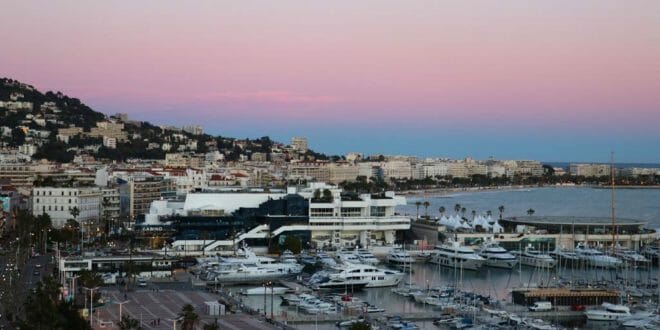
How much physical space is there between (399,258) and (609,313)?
17.2 metres

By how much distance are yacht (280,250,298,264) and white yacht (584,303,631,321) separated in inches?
646

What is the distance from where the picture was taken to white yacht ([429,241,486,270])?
50.8 meters

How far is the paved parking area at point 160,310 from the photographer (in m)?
30.7

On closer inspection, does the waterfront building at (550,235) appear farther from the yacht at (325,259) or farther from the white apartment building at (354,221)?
the yacht at (325,259)

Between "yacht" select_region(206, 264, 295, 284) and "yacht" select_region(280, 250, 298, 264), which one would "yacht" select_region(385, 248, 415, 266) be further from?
"yacht" select_region(206, 264, 295, 284)

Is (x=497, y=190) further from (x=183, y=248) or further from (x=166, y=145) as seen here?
(x=183, y=248)

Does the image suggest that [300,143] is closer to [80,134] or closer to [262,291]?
[80,134]

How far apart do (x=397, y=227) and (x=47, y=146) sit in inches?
2605

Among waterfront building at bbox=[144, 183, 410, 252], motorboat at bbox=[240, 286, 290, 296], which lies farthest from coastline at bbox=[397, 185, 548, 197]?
motorboat at bbox=[240, 286, 290, 296]

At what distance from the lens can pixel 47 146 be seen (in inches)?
4493

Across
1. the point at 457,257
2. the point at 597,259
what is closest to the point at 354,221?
the point at 457,257

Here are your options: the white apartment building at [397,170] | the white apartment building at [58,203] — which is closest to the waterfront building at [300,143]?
the white apartment building at [397,170]

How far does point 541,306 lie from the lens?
3656cm

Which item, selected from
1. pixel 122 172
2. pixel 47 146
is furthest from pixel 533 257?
pixel 47 146
